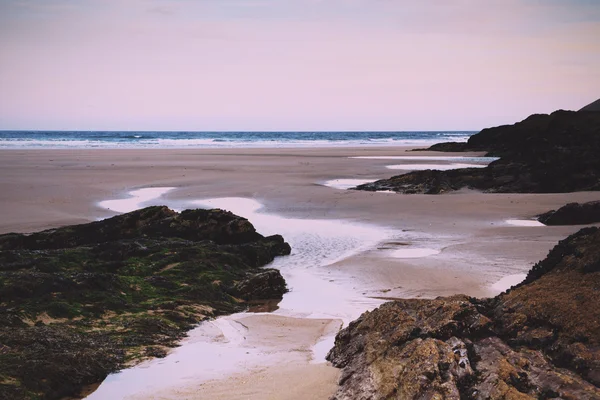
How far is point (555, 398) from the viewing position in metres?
3.57

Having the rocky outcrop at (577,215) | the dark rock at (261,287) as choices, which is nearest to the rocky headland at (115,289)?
the dark rock at (261,287)

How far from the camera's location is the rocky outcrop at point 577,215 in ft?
42.0

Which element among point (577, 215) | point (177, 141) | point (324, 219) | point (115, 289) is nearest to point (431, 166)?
point (324, 219)

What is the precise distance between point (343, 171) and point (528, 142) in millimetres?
8819

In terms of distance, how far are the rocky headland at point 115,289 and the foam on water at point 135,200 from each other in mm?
5209

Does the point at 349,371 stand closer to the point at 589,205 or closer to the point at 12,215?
the point at 589,205

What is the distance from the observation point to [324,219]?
14641 mm

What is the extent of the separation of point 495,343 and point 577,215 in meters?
9.83

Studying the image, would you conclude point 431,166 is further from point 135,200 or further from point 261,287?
point 261,287

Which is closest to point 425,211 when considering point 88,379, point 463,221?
point 463,221

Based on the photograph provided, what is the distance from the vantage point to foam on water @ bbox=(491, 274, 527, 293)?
27.1 feet

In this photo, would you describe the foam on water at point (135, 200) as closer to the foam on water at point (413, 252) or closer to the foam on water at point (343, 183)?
the foam on water at point (343, 183)

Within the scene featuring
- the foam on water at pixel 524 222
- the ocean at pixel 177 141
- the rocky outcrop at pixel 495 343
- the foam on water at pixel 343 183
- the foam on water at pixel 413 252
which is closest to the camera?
the rocky outcrop at pixel 495 343

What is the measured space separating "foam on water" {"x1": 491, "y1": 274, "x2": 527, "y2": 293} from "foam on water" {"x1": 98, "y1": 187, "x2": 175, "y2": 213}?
1047 centimetres
